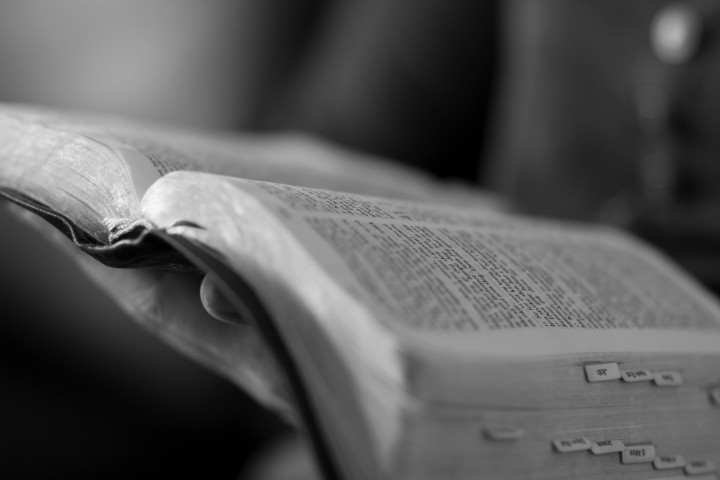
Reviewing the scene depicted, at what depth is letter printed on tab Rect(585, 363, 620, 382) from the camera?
0.31m

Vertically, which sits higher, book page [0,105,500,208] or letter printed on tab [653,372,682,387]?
book page [0,105,500,208]

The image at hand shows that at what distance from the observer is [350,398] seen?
26cm

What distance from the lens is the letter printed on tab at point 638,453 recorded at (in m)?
0.33

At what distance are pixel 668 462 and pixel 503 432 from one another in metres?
0.12

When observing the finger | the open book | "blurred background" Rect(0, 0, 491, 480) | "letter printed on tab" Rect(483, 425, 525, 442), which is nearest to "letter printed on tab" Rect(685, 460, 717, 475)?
the open book

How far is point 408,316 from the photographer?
26cm

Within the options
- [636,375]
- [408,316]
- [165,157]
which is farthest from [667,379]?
[165,157]

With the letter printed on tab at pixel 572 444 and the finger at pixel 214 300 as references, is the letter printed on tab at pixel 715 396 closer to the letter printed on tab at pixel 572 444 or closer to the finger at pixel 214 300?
the letter printed on tab at pixel 572 444

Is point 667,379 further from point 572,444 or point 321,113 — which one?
point 321,113

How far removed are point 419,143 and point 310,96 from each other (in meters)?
0.19

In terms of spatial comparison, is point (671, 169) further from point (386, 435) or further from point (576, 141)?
point (386, 435)

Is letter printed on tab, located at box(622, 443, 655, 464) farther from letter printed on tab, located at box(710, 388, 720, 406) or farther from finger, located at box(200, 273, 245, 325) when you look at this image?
finger, located at box(200, 273, 245, 325)

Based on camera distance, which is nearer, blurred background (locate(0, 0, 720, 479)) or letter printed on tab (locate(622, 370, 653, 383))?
letter printed on tab (locate(622, 370, 653, 383))

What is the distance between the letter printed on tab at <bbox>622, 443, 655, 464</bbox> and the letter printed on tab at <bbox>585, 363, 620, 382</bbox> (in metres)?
0.04
